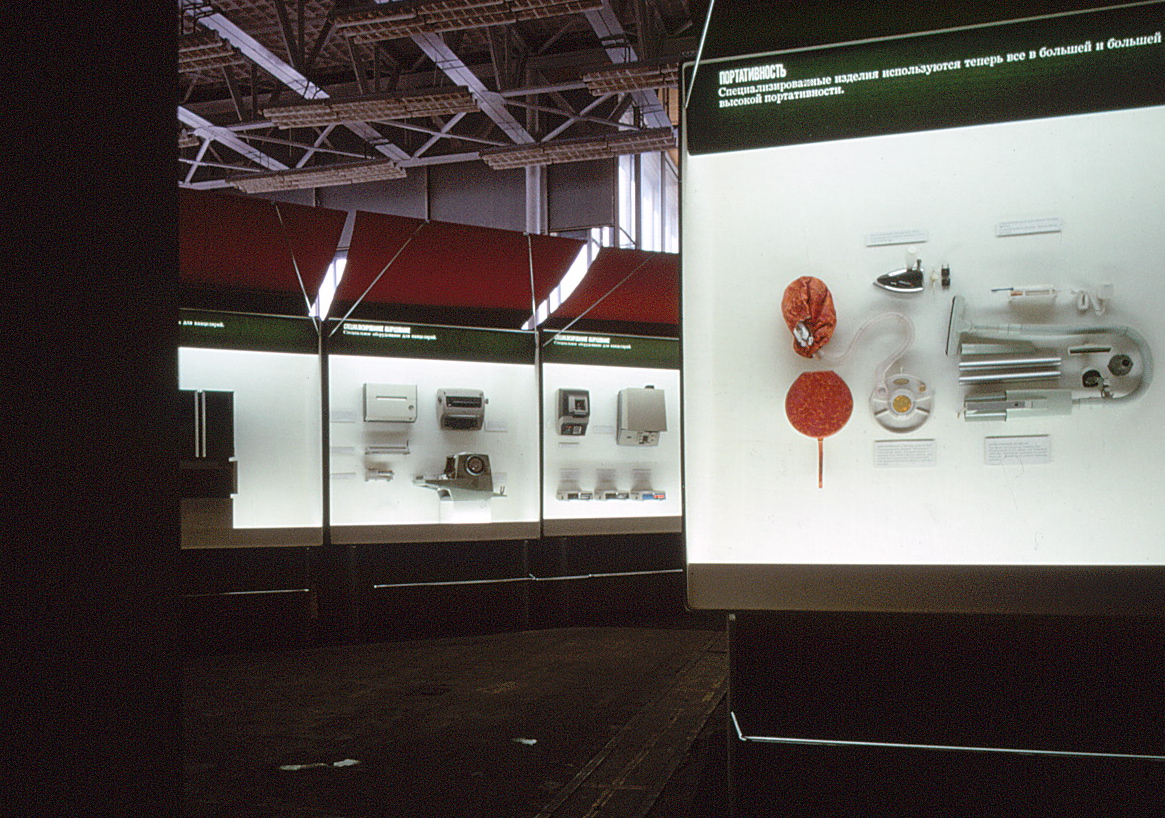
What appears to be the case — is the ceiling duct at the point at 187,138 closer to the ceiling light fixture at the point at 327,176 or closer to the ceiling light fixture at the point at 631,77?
the ceiling light fixture at the point at 327,176

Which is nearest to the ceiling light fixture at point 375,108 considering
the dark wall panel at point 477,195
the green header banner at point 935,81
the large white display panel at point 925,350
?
the dark wall panel at point 477,195

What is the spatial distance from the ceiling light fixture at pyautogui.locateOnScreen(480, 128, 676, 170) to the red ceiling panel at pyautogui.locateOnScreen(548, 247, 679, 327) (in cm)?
384

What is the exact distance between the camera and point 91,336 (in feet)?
4.69

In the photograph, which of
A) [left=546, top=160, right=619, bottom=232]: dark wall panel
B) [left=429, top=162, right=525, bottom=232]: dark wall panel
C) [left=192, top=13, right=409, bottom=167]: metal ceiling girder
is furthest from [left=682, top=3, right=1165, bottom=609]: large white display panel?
[left=429, top=162, right=525, bottom=232]: dark wall panel

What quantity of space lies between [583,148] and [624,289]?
4599 mm

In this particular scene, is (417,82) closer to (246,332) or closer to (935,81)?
(246,332)

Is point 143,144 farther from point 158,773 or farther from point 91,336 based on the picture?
point 158,773

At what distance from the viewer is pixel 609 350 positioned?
7.98 m

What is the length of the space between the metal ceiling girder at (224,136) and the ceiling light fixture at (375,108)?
218 cm

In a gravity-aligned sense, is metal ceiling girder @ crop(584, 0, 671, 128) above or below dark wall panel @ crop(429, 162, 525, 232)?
above

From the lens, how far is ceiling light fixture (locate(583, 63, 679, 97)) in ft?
31.1

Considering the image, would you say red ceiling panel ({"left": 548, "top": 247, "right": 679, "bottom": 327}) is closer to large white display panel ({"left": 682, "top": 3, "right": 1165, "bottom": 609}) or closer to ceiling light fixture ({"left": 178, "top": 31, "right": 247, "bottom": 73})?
ceiling light fixture ({"left": 178, "top": 31, "right": 247, "bottom": 73})

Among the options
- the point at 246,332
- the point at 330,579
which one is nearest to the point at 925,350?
the point at 246,332

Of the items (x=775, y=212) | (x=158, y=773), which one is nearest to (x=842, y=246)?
(x=775, y=212)
